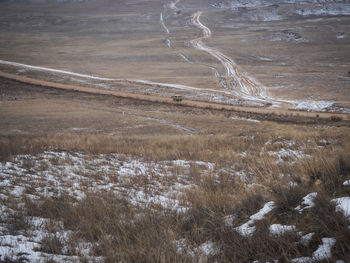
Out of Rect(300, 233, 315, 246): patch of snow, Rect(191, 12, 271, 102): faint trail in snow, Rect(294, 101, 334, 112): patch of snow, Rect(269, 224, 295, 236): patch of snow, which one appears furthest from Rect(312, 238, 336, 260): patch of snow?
Rect(191, 12, 271, 102): faint trail in snow

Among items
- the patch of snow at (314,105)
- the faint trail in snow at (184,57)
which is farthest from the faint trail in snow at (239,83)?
the faint trail in snow at (184,57)

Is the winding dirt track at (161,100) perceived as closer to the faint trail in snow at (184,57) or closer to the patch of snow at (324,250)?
the patch of snow at (324,250)

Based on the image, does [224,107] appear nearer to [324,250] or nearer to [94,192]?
[94,192]

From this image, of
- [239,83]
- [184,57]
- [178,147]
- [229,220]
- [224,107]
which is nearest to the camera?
[229,220]

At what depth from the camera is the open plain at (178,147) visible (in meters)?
2.57

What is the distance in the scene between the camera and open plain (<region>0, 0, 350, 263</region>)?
8.45ft

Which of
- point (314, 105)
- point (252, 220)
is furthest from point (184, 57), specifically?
point (252, 220)

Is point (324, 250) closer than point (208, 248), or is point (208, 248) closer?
point (324, 250)

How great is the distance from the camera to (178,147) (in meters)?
9.02

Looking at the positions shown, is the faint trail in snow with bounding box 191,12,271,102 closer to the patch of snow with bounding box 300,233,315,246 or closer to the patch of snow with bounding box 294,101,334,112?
the patch of snow with bounding box 294,101,334,112

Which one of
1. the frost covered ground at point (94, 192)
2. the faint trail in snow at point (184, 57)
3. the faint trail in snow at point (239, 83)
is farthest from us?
the faint trail in snow at point (184, 57)

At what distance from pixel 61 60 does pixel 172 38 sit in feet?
114

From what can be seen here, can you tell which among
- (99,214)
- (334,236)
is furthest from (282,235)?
(99,214)

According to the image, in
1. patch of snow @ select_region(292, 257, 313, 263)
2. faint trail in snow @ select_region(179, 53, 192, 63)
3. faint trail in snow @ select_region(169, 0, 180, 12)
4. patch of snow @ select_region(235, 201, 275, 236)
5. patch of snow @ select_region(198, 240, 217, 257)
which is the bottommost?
faint trail in snow @ select_region(179, 53, 192, 63)
